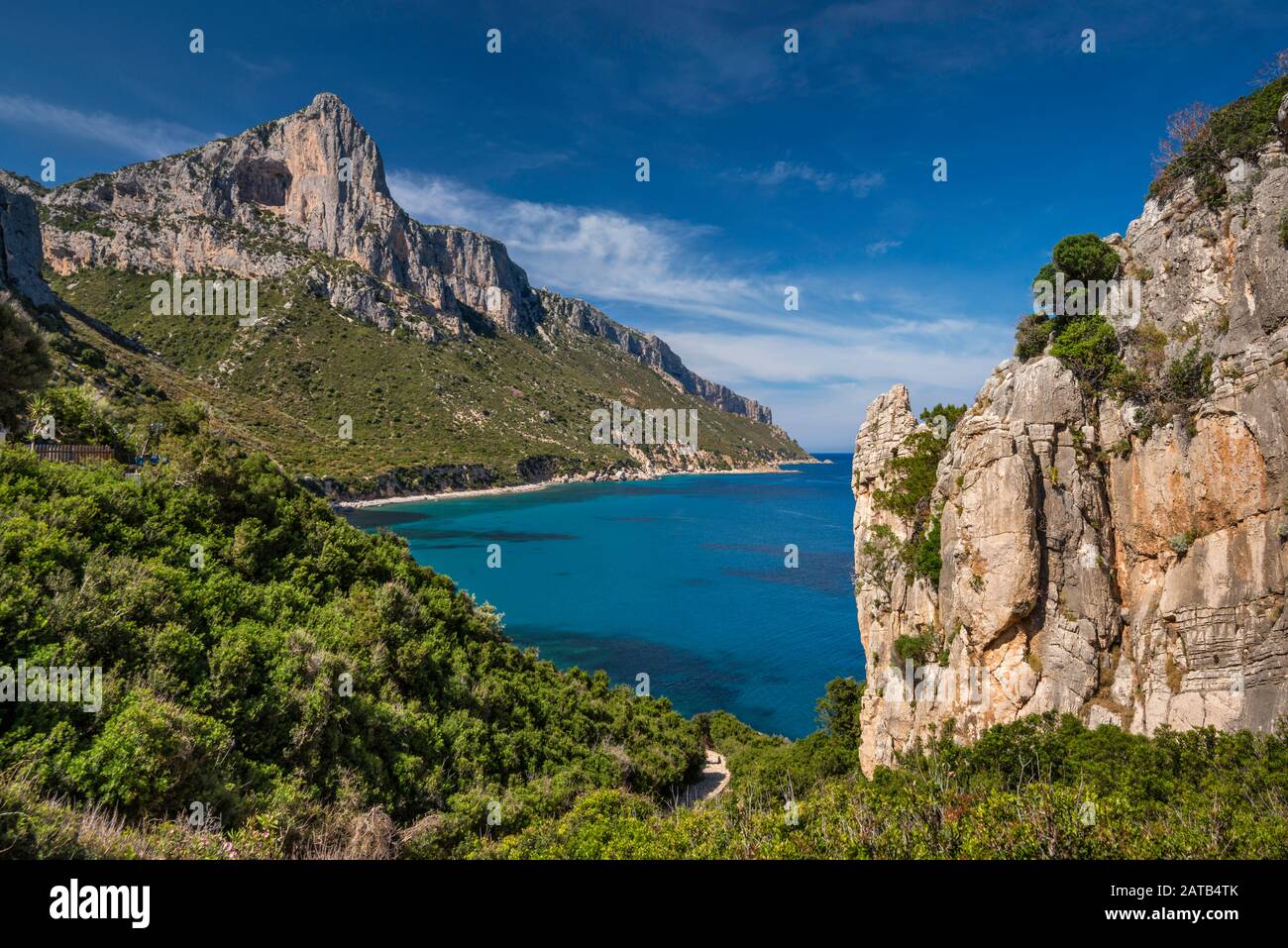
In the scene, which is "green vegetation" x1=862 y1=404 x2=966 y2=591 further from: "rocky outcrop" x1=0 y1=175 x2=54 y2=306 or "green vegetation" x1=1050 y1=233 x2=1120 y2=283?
"rocky outcrop" x1=0 y1=175 x2=54 y2=306

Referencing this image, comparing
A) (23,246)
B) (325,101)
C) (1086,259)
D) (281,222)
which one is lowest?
(1086,259)

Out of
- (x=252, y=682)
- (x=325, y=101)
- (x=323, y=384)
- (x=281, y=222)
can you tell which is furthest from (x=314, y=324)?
(x=252, y=682)

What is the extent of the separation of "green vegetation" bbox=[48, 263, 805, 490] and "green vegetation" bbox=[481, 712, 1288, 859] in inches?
2600

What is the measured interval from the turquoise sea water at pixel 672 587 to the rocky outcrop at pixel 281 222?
6192cm

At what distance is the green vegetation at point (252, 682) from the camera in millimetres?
6938

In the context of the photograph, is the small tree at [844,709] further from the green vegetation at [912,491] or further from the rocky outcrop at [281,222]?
the rocky outcrop at [281,222]

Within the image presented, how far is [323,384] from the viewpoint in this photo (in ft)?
320

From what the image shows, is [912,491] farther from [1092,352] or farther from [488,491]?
[488,491]

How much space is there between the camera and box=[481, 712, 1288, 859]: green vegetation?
6645mm

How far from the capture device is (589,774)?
15227mm

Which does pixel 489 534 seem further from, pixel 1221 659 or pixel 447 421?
pixel 1221 659

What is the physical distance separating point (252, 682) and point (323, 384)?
10157cm

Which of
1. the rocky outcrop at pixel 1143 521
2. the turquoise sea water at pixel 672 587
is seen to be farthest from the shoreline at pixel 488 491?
the rocky outcrop at pixel 1143 521

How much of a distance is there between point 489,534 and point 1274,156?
7477cm
